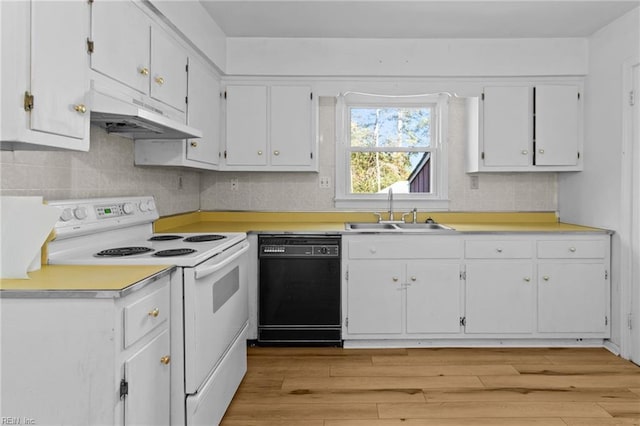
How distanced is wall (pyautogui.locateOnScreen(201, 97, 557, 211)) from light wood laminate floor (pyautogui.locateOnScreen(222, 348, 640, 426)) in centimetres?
130

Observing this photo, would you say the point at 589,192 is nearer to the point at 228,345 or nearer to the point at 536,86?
the point at 536,86

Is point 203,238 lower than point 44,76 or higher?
lower

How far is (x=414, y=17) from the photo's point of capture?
3074mm

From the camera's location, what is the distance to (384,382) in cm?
266

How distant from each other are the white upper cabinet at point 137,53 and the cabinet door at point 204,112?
0.14 metres

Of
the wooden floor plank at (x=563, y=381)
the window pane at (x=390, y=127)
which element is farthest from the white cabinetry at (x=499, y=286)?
the window pane at (x=390, y=127)

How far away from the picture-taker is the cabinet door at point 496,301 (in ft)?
10.5

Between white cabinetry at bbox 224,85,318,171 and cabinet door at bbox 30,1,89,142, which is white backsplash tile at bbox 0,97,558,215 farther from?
cabinet door at bbox 30,1,89,142

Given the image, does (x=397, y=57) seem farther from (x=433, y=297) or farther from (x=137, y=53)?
(x=137, y=53)

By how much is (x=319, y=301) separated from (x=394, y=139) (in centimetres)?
169

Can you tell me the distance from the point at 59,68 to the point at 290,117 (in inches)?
86.1

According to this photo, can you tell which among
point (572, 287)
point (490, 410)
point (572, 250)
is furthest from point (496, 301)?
point (490, 410)

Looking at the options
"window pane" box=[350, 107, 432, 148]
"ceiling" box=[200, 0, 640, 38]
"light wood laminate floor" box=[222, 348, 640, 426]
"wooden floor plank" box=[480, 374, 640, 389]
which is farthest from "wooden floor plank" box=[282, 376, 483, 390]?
"ceiling" box=[200, 0, 640, 38]

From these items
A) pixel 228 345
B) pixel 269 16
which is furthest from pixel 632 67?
pixel 228 345
